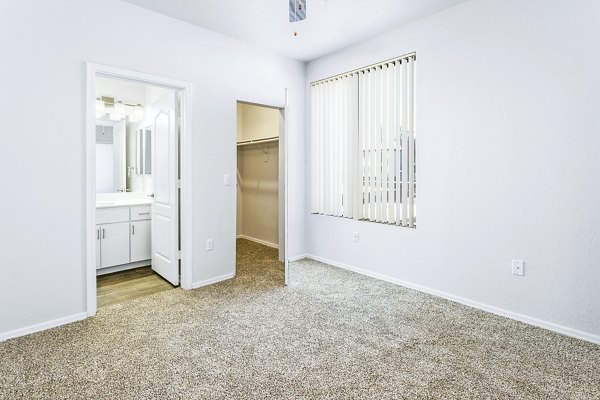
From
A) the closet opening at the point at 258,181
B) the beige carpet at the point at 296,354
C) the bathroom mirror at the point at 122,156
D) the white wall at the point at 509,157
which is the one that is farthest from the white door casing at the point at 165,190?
the white wall at the point at 509,157

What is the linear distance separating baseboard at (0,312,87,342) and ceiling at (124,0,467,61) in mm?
2605

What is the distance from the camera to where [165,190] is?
11.8ft

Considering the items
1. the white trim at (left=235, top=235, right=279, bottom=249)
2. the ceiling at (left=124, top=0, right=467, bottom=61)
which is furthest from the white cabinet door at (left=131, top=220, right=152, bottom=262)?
the ceiling at (left=124, top=0, right=467, bottom=61)

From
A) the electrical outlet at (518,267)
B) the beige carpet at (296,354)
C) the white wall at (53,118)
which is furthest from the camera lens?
the electrical outlet at (518,267)

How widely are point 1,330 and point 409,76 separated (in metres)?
3.90

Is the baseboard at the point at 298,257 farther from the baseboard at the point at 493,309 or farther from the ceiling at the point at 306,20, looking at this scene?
the ceiling at the point at 306,20

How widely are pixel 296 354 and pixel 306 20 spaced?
2.90m

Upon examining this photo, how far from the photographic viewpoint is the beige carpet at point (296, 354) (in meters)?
1.79

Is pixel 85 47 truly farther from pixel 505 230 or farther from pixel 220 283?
pixel 505 230

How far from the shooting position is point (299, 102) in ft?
14.6

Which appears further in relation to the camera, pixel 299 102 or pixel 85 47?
pixel 299 102

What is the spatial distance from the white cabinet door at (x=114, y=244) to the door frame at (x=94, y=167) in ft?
3.39

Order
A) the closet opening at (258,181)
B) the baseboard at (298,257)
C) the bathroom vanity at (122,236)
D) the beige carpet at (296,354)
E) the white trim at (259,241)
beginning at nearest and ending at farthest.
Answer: the beige carpet at (296,354), the bathroom vanity at (122,236), the baseboard at (298,257), the closet opening at (258,181), the white trim at (259,241)

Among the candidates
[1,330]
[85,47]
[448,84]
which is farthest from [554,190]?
[1,330]
